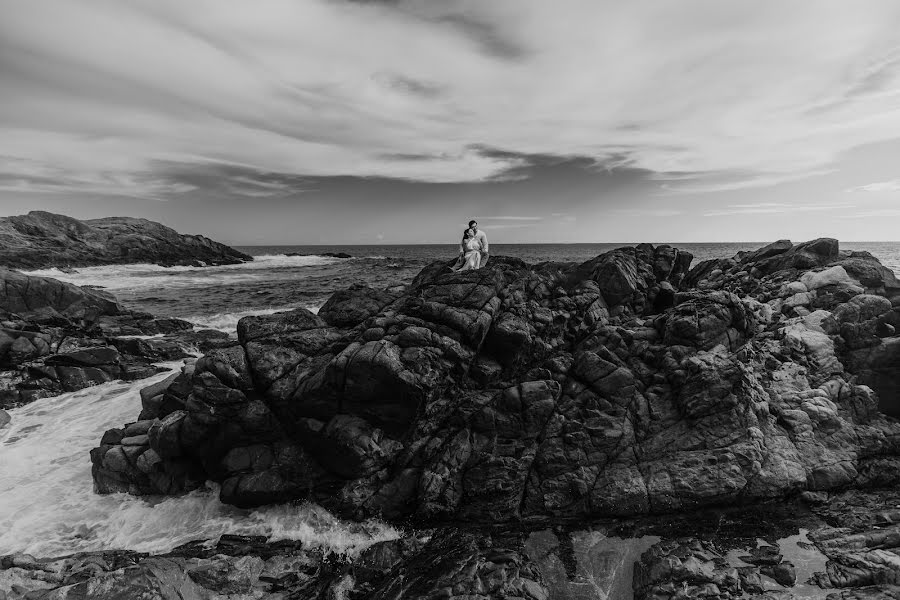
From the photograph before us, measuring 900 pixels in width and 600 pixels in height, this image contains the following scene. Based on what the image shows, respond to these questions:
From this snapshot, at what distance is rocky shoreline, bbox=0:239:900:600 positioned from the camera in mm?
10180

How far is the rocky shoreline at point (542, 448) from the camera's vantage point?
10180 mm

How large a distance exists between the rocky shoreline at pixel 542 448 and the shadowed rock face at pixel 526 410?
7 centimetres

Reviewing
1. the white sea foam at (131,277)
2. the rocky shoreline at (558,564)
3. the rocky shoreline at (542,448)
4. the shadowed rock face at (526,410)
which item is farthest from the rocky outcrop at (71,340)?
the white sea foam at (131,277)

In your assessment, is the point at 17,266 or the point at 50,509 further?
the point at 17,266

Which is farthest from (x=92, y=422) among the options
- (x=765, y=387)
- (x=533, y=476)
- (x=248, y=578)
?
(x=765, y=387)

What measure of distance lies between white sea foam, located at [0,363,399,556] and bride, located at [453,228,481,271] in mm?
11875

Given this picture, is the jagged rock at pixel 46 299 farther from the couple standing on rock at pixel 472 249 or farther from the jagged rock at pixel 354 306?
the couple standing on rock at pixel 472 249

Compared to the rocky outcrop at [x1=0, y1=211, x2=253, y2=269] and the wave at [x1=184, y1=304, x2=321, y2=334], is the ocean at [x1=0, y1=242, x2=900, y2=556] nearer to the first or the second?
the wave at [x1=184, y1=304, x2=321, y2=334]

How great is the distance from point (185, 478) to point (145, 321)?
23.8 meters

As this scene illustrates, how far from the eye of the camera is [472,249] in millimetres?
20406

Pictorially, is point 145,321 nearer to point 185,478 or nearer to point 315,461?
point 185,478

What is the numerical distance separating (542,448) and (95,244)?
374 ft

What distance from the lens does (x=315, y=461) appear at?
45.8 feet

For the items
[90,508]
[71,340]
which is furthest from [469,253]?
[71,340]
